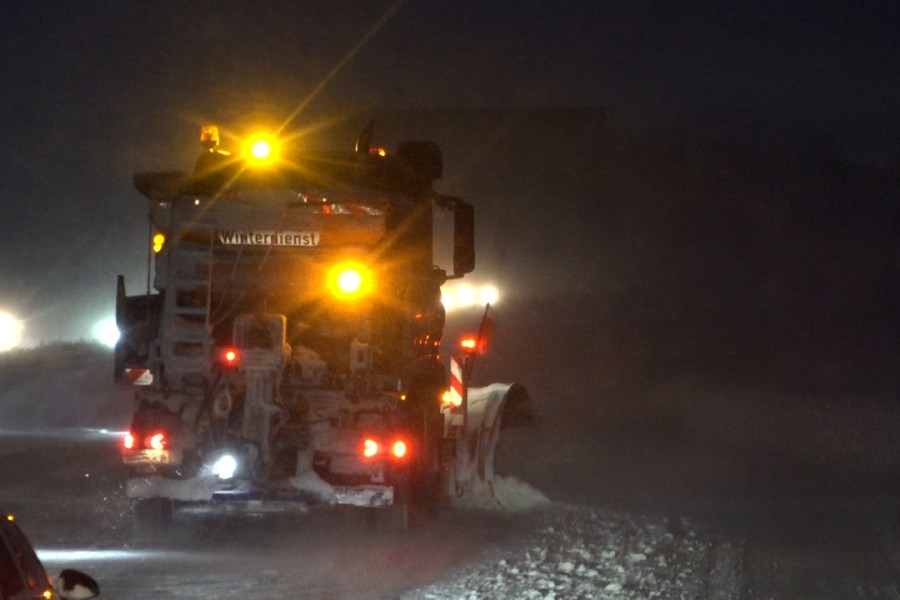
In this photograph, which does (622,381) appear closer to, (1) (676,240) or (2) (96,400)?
(1) (676,240)

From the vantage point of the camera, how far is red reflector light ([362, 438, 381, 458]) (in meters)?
11.9

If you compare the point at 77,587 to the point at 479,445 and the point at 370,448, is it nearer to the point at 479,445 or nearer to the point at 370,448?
the point at 370,448

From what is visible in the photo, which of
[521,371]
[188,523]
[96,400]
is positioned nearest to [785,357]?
[521,371]

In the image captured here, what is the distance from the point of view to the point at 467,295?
2405cm

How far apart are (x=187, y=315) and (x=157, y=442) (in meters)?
1.33

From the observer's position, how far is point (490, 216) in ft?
91.7

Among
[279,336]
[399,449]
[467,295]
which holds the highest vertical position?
[467,295]

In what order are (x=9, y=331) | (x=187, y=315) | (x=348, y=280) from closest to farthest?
(x=187, y=315), (x=348, y=280), (x=9, y=331)

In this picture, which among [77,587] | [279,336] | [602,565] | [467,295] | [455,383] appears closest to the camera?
[77,587]

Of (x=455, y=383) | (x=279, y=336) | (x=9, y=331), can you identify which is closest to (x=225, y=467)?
(x=279, y=336)

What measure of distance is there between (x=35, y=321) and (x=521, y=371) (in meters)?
31.2

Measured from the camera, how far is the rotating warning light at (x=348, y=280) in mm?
12508

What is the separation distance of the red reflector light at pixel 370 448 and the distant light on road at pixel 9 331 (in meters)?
40.3

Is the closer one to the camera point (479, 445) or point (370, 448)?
point (370, 448)
